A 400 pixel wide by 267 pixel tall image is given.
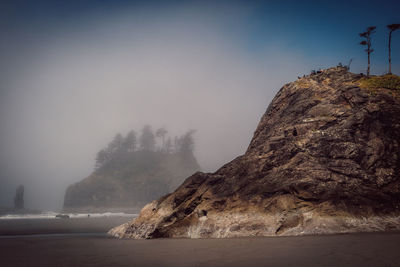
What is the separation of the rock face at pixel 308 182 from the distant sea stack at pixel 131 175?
7094 cm

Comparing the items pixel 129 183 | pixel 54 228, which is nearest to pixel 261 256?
pixel 54 228

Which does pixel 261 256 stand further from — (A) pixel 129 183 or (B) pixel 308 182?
(A) pixel 129 183

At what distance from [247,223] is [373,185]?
7475mm

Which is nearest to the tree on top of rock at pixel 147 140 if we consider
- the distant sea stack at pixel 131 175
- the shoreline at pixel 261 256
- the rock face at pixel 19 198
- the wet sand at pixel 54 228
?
the distant sea stack at pixel 131 175

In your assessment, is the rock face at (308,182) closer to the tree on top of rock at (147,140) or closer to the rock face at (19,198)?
the rock face at (19,198)

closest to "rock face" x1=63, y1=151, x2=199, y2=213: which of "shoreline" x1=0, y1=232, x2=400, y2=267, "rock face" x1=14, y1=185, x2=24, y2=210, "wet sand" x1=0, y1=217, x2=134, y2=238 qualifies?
"rock face" x1=14, y1=185, x2=24, y2=210

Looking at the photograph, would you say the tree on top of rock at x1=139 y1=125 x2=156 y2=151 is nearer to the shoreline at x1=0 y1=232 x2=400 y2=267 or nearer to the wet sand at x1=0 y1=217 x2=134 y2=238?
the wet sand at x1=0 y1=217 x2=134 y2=238

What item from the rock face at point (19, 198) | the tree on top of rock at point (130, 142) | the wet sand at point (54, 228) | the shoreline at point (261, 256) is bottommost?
the rock face at point (19, 198)

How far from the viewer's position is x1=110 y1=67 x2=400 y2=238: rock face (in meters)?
13.7

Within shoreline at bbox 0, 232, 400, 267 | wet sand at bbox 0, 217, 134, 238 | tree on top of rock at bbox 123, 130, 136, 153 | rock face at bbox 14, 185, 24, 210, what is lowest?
rock face at bbox 14, 185, 24, 210

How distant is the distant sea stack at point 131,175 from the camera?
9969 centimetres

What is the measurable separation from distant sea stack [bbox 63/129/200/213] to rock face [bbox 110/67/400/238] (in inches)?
2793

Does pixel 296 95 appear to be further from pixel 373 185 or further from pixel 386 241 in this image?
pixel 386 241

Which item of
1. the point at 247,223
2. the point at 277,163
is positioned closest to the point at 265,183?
the point at 277,163
